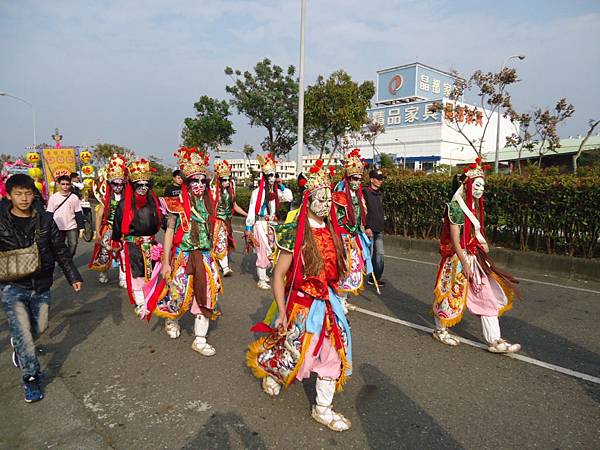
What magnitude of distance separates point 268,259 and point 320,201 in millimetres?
4189

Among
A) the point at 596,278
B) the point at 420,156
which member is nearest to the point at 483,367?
the point at 596,278

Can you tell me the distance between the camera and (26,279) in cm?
356

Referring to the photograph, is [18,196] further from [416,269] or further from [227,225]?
[416,269]

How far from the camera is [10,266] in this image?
11.3ft

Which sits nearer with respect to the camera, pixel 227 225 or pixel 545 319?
pixel 545 319

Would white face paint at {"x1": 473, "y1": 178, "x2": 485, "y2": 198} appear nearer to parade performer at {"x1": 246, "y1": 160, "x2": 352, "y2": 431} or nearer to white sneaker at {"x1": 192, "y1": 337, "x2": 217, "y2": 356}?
parade performer at {"x1": 246, "y1": 160, "x2": 352, "y2": 431}

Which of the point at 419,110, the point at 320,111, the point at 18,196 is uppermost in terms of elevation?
the point at 419,110

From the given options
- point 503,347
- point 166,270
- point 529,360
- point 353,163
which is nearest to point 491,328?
point 503,347

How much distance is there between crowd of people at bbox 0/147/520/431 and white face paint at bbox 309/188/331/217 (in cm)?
1

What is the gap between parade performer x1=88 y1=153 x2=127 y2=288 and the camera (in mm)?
6105

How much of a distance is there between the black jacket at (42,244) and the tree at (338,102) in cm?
1647

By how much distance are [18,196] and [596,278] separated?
350 inches

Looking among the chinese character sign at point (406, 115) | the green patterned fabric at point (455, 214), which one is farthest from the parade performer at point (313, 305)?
the chinese character sign at point (406, 115)

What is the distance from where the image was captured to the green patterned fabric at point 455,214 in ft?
14.4
